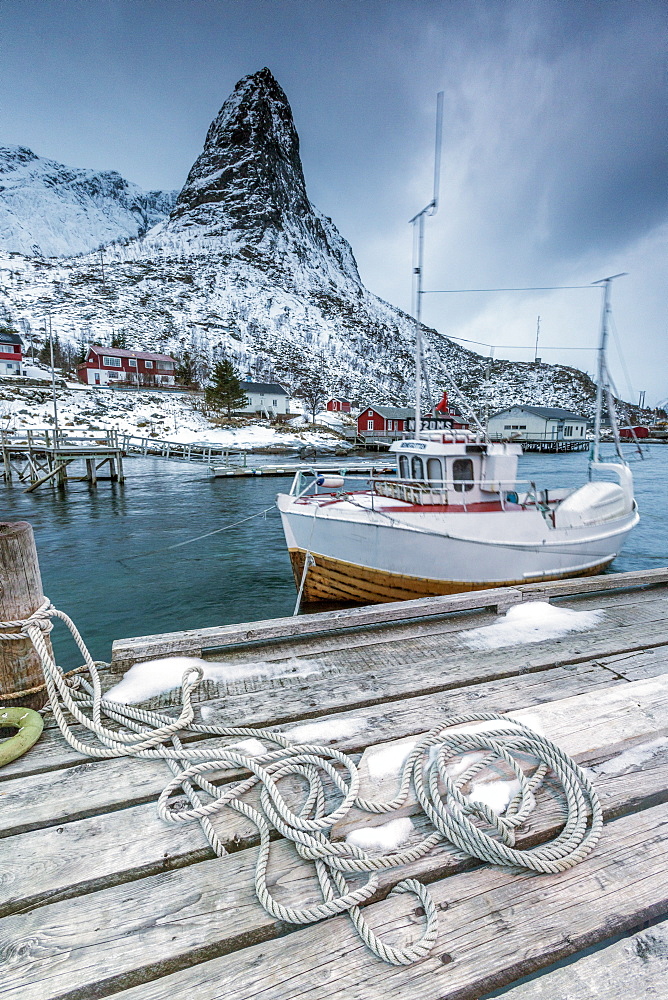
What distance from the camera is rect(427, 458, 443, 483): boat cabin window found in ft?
32.1

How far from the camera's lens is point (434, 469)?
389 inches

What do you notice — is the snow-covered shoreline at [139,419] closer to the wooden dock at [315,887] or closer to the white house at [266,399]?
the white house at [266,399]

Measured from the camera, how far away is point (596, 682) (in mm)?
2971

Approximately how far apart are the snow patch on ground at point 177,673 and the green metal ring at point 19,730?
16.7 inches

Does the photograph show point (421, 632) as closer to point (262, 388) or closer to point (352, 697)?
point (352, 697)

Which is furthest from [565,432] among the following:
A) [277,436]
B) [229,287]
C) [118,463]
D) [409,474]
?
[229,287]

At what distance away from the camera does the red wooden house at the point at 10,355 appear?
64.3 meters

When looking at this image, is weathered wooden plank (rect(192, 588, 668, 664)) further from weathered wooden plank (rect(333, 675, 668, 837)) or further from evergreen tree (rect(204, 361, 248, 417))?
evergreen tree (rect(204, 361, 248, 417))

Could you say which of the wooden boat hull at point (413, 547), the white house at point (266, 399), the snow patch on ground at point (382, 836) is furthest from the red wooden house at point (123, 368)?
the snow patch on ground at point (382, 836)

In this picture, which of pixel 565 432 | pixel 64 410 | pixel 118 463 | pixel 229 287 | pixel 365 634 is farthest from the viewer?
pixel 229 287

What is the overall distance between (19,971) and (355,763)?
139 centimetres

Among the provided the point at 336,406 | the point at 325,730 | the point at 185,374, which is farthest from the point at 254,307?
the point at 325,730

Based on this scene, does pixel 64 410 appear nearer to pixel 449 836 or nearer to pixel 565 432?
pixel 449 836

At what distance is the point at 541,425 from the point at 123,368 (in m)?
71.6
